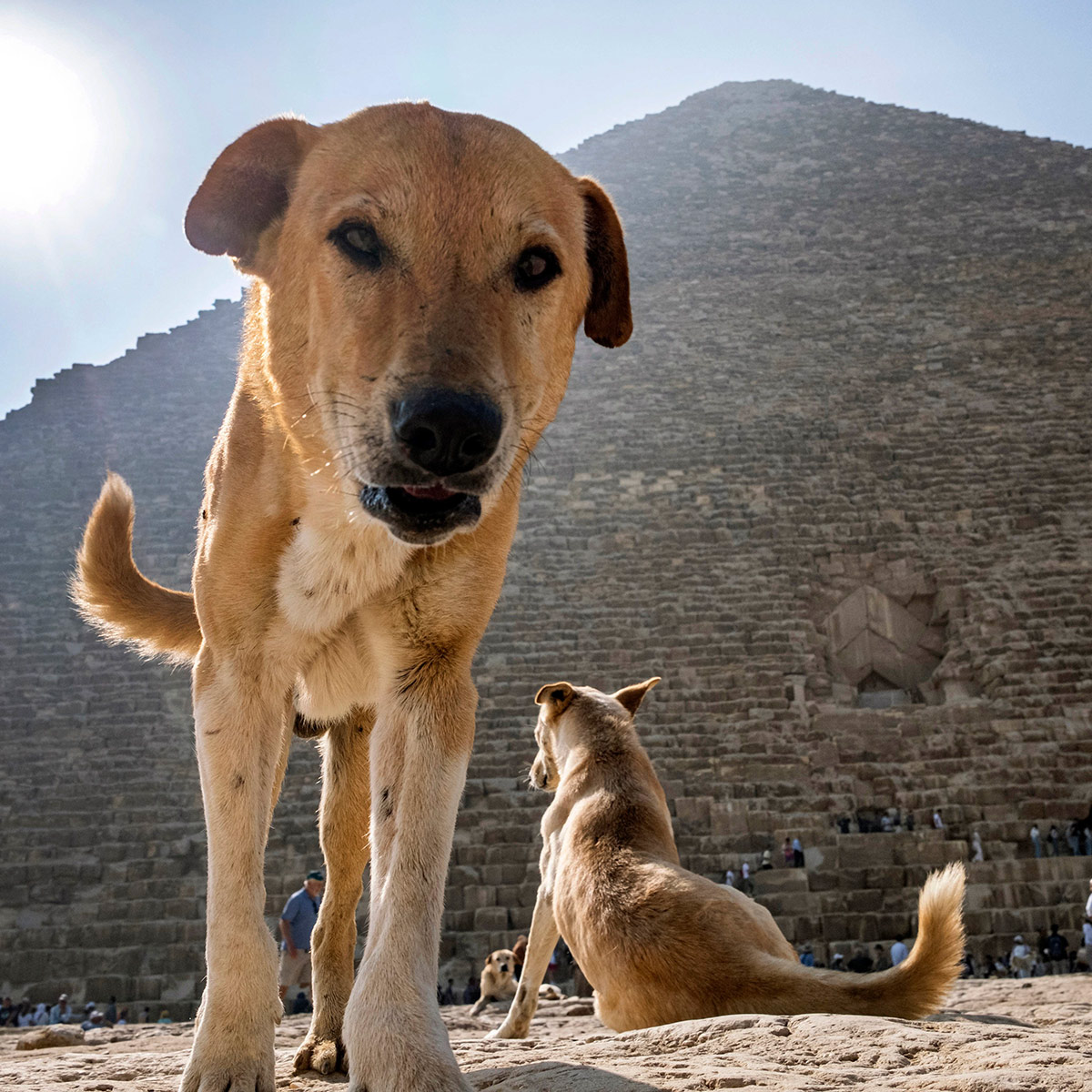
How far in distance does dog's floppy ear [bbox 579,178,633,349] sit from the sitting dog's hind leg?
3.46 feet

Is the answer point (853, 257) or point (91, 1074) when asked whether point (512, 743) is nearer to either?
point (91, 1074)

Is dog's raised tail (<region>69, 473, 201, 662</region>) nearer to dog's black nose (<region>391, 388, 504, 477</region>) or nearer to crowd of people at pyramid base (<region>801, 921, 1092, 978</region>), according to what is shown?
dog's black nose (<region>391, 388, 504, 477</region>)

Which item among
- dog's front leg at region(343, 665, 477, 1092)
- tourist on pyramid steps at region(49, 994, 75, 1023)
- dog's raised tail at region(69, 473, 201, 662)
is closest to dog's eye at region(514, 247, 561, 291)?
dog's front leg at region(343, 665, 477, 1092)

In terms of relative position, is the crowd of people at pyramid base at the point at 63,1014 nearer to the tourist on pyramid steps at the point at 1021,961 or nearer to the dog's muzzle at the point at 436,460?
the tourist on pyramid steps at the point at 1021,961

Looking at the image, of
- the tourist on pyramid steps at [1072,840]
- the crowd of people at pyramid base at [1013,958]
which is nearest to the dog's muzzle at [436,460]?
the crowd of people at pyramid base at [1013,958]

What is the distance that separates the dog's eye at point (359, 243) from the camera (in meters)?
1.59

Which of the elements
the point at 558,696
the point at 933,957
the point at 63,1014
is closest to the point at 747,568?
the point at 63,1014

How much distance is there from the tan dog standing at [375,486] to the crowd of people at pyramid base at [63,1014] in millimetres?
10211

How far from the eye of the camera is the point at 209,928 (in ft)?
5.33

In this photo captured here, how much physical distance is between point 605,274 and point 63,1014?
11169mm

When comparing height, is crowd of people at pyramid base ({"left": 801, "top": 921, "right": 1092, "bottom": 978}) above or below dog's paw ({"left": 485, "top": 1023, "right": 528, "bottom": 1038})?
below

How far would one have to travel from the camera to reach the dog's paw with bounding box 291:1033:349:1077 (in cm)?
216

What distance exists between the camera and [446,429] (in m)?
1.36

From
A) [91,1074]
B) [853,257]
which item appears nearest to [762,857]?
[91,1074]
